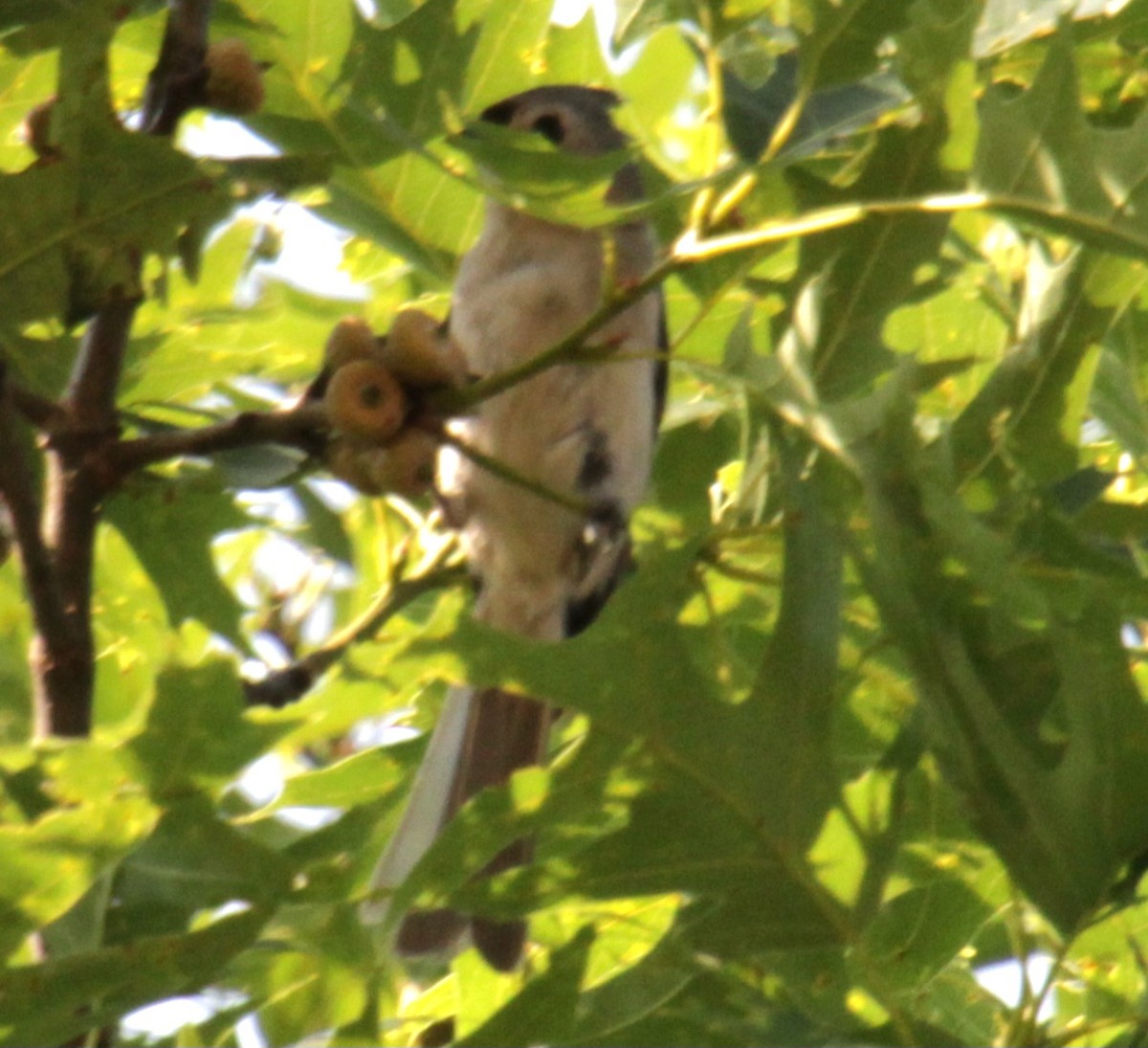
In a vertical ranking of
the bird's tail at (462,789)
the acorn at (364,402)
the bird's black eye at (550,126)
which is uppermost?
the acorn at (364,402)

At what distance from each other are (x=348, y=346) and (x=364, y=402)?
0.12 meters

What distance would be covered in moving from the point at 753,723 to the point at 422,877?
411 millimetres

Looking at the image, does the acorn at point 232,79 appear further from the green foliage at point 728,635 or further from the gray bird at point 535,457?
the gray bird at point 535,457

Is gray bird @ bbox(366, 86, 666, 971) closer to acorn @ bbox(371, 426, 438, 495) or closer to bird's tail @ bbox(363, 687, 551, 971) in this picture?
bird's tail @ bbox(363, 687, 551, 971)

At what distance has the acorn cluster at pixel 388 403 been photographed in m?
2.09

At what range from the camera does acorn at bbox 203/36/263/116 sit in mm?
2293

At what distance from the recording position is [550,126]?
12.1ft

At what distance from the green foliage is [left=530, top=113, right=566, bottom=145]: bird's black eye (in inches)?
31.5

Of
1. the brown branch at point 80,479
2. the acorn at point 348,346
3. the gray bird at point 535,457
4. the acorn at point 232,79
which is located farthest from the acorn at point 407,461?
the gray bird at point 535,457

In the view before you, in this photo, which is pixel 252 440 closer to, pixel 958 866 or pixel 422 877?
pixel 422 877

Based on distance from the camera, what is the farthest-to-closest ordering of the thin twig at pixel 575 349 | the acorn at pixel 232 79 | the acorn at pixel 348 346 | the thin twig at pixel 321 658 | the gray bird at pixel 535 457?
1. the gray bird at pixel 535 457
2. the thin twig at pixel 321 658
3. the acorn at pixel 232 79
4. the acorn at pixel 348 346
5. the thin twig at pixel 575 349

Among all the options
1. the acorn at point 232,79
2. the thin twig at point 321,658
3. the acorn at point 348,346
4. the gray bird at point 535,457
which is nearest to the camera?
the acorn at point 348,346

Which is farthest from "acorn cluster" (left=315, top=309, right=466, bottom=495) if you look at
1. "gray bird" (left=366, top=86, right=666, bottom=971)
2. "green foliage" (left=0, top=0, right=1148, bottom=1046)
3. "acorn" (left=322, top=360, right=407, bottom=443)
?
"gray bird" (left=366, top=86, right=666, bottom=971)

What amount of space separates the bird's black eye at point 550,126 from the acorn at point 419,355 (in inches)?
63.9
